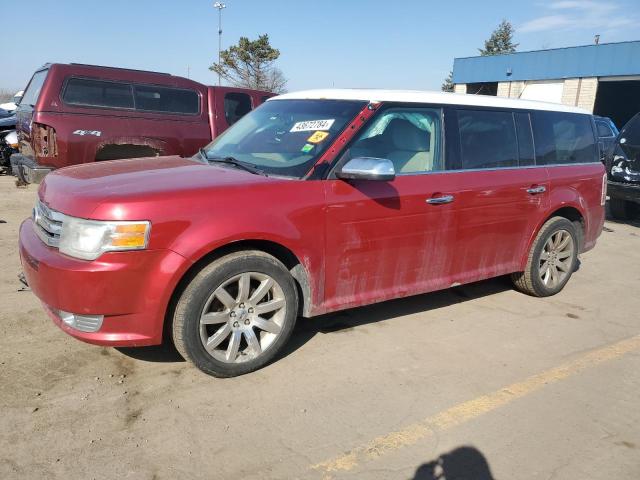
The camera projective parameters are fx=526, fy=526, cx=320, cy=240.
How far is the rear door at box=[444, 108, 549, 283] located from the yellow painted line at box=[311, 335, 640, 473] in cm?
104

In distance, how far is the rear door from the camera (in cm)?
419

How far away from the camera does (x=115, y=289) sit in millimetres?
2891

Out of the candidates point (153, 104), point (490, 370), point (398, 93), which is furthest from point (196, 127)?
point (490, 370)

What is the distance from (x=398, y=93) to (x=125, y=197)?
7.13 feet

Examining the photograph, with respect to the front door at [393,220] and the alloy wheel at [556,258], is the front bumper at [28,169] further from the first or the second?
the alloy wheel at [556,258]

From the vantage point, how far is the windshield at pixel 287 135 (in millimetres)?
3621

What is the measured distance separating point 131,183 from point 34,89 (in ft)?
18.5

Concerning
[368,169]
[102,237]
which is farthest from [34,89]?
[368,169]

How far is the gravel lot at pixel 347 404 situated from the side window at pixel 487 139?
137 centimetres

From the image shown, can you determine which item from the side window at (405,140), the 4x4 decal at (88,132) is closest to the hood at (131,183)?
the side window at (405,140)

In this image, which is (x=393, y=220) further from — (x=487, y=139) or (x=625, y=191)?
(x=625, y=191)

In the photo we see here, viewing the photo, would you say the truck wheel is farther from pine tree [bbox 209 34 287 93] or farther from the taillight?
pine tree [bbox 209 34 287 93]

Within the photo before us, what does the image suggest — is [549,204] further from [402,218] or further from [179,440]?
[179,440]

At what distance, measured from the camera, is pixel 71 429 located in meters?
2.77
